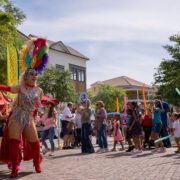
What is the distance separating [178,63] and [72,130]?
1073 inches

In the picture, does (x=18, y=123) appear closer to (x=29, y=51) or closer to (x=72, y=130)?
(x=29, y=51)

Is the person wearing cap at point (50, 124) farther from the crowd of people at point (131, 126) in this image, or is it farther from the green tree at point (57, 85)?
the green tree at point (57, 85)

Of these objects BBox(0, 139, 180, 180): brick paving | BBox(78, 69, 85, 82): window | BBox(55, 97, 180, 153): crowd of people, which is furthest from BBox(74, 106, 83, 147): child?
→ BBox(78, 69, 85, 82): window

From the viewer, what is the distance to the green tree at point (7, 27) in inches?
1060

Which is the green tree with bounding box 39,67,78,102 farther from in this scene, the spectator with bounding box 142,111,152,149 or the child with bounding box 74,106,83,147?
the spectator with bounding box 142,111,152,149

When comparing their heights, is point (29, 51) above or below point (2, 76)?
below

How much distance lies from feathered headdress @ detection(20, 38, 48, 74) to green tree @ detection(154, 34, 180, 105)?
3196 centimetres

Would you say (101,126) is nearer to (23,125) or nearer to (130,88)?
(23,125)

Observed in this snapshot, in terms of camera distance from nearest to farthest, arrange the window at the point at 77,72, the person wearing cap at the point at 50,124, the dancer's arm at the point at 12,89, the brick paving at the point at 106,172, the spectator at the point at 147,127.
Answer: the brick paving at the point at 106,172
the dancer's arm at the point at 12,89
the person wearing cap at the point at 50,124
the spectator at the point at 147,127
the window at the point at 77,72

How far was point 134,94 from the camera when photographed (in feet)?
353

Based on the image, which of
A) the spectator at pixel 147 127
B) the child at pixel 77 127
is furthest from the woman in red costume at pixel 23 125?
the child at pixel 77 127

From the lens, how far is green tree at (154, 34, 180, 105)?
38781 mm

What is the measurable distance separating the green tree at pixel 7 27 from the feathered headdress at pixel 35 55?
19721 millimetres

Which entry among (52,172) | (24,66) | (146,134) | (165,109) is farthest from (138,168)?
(146,134)
